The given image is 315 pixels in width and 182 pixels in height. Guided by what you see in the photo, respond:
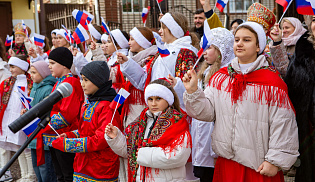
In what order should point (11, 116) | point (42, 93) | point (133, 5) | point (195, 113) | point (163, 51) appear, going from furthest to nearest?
1. point (133, 5)
2. point (11, 116)
3. point (42, 93)
4. point (163, 51)
5. point (195, 113)

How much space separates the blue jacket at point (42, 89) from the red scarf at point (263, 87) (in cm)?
310

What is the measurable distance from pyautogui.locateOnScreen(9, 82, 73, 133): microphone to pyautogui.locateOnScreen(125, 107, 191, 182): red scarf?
47.8 inches

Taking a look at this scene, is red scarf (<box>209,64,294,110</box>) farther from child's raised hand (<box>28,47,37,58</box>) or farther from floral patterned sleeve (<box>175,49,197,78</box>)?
child's raised hand (<box>28,47,37,58</box>)

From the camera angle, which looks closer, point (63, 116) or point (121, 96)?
point (121, 96)

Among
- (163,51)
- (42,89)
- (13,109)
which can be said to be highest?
(163,51)

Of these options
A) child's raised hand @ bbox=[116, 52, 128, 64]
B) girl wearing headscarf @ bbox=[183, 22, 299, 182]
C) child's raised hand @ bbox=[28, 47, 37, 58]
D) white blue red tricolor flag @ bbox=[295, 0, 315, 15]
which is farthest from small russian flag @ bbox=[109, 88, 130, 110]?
child's raised hand @ bbox=[28, 47, 37, 58]

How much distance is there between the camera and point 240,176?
10.9 ft

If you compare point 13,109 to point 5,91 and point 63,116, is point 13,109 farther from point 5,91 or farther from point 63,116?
point 63,116

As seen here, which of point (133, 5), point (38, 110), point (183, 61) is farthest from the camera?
point (133, 5)

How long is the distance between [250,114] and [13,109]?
4499mm

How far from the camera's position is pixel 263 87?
325 centimetres

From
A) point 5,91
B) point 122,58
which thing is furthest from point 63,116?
point 5,91

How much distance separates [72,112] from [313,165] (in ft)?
9.32

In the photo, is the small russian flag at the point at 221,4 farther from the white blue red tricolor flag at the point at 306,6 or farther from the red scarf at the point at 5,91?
the red scarf at the point at 5,91
